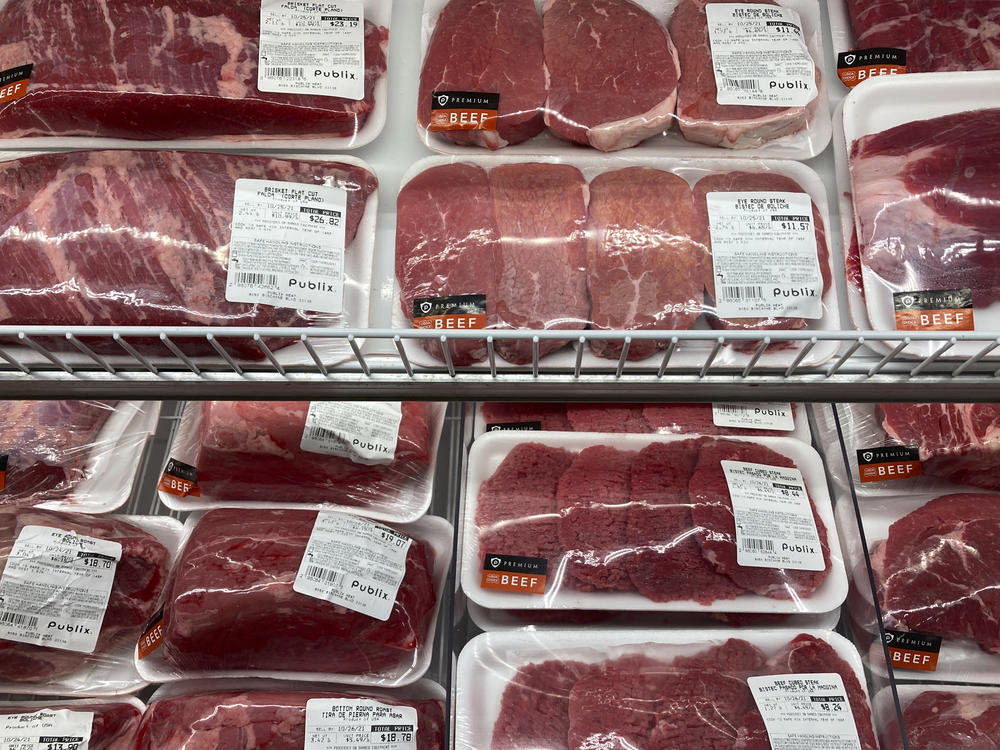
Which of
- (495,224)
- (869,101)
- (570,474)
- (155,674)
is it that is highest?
(869,101)

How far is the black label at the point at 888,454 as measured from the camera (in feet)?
5.68

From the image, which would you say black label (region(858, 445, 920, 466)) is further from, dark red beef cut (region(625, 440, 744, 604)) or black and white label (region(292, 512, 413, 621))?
black and white label (region(292, 512, 413, 621))

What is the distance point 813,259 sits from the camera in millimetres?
1289

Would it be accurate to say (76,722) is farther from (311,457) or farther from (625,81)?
(625,81)

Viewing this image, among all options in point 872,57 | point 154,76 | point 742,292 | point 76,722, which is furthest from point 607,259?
point 76,722

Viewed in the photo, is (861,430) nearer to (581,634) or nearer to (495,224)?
(581,634)

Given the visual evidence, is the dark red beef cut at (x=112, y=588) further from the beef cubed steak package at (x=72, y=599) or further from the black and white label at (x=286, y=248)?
the black and white label at (x=286, y=248)

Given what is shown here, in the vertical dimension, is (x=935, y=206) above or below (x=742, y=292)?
above

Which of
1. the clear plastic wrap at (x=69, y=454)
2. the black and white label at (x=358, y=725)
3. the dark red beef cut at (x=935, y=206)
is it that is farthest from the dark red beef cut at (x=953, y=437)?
the clear plastic wrap at (x=69, y=454)

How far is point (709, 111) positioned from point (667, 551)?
35.0 inches

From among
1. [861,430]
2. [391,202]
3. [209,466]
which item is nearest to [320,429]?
[209,466]

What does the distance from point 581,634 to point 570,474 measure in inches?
13.3

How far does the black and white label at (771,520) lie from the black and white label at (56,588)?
1339 millimetres

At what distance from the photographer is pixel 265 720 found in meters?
1.44
